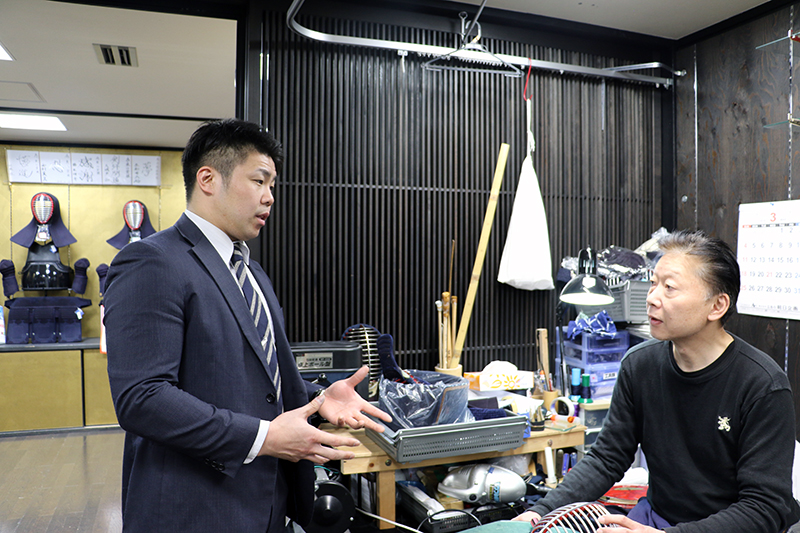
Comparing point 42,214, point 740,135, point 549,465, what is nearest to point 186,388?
point 549,465

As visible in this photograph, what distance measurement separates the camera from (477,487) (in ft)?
7.76

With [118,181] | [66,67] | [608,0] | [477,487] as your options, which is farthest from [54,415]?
[608,0]

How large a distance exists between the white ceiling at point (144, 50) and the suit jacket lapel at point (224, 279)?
2459 millimetres

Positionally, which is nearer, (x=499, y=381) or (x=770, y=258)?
(x=499, y=381)

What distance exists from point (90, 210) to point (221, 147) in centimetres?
587

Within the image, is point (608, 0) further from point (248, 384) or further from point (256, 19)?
point (248, 384)

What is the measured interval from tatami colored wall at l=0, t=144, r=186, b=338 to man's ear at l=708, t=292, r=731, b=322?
6.12 m

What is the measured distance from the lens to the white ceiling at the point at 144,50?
3.38 meters

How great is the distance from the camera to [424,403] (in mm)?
2430

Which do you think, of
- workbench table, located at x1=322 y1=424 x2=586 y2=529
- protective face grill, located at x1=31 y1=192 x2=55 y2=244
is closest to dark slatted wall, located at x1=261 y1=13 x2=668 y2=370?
workbench table, located at x1=322 y1=424 x2=586 y2=529

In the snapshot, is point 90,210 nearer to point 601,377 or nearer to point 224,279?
point 601,377

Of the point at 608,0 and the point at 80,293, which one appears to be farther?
the point at 80,293

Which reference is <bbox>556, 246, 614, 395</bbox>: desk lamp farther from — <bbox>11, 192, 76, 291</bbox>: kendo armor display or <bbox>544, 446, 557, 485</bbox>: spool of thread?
<bbox>11, 192, 76, 291</bbox>: kendo armor display

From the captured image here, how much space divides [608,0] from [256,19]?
204 centimetres
